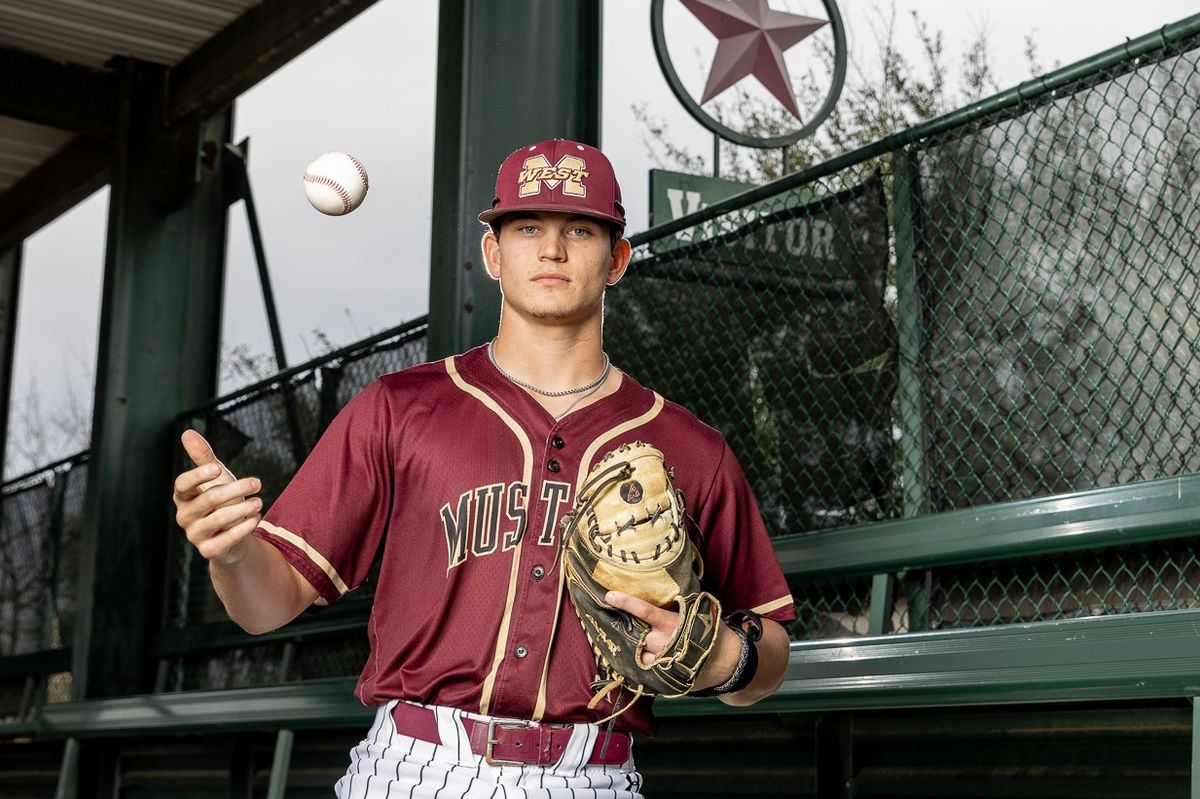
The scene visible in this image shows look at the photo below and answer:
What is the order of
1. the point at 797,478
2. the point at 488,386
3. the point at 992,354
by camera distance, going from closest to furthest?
the point at 488,386
the point at 992,354
the point at 797,478

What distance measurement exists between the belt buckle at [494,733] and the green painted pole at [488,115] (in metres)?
2.15

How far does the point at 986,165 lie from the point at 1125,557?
1.20 metres

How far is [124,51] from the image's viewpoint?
8961 mm

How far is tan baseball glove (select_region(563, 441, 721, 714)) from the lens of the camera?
8.05 ft

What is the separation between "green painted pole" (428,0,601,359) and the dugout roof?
113 inches

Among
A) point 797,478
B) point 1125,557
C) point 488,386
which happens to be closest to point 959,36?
point 797,478

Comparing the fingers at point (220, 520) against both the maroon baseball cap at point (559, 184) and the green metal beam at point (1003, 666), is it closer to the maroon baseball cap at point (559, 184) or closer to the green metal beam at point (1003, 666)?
the maroon baseball cap at point (559, 184)

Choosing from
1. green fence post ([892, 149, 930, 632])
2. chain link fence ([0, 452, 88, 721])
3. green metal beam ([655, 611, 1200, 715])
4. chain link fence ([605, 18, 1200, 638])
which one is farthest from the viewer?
chain link fence ([0, 452, 88, 721])

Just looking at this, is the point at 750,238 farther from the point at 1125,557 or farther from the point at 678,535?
the point at 678,535

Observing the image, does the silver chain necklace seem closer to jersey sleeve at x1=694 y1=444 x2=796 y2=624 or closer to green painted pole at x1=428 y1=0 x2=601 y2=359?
jersey sleeve at x1=694 y1=444 x2=796 y2=624

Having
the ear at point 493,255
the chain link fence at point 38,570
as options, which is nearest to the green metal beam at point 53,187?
the chain link fence at point 38,570

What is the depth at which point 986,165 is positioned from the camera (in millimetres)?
4402

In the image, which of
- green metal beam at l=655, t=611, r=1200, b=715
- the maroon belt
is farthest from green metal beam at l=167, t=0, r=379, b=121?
the maroon belt

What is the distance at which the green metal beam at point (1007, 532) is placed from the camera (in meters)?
3.65
